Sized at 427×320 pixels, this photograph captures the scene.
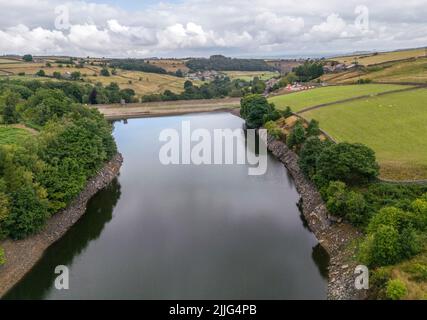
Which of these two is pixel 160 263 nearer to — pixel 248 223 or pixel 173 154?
pixel 248 223

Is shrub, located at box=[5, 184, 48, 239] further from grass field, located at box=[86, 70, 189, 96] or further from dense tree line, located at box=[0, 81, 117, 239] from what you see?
grass field, located at box=[86, 70, 189, 96]

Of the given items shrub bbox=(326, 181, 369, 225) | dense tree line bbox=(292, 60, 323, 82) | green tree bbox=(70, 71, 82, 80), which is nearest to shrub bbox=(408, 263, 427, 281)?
shrub bbox=(326, 181, 369, 225)

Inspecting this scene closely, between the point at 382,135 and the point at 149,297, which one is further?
the point at 382,135

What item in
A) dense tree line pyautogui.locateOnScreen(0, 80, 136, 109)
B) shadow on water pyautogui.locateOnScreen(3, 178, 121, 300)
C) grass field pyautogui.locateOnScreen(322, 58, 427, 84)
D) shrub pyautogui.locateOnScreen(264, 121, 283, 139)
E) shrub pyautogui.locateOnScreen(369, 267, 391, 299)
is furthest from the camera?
dense tree line pyautogui.locateOnScreen(0, 80, 136, 109)

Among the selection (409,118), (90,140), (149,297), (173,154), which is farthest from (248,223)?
(409,118)

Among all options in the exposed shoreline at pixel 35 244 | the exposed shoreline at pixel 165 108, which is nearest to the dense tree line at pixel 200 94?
the exposed shoreline at pixel 165 108

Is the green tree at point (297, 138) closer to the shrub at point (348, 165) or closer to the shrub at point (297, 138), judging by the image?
the shrub at point (297, 138)
